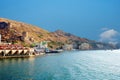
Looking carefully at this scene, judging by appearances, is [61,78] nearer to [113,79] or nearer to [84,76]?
[84,76]

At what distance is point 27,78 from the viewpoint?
319 feet

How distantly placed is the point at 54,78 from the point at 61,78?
246cm

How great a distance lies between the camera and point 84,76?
10512 centimetres

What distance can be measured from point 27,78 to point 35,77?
11.3ft

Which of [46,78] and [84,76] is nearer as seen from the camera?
[46,78]

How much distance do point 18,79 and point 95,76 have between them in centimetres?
2799

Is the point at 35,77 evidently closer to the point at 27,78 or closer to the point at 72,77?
the point at 27,78

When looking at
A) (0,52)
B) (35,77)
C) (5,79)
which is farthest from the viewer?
(0,52)

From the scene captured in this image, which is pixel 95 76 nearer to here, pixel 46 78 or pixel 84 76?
pixel 84 76

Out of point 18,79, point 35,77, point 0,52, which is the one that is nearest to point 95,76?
point 35,77

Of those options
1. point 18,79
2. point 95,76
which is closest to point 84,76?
point 95,76

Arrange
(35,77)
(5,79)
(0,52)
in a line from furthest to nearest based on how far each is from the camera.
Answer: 1. (0,52)
2. (35,77)
3. (5,79)

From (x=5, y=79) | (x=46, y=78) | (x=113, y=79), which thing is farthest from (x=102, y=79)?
(x=5, y=79)

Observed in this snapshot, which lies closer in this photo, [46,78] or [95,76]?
[46,78]
